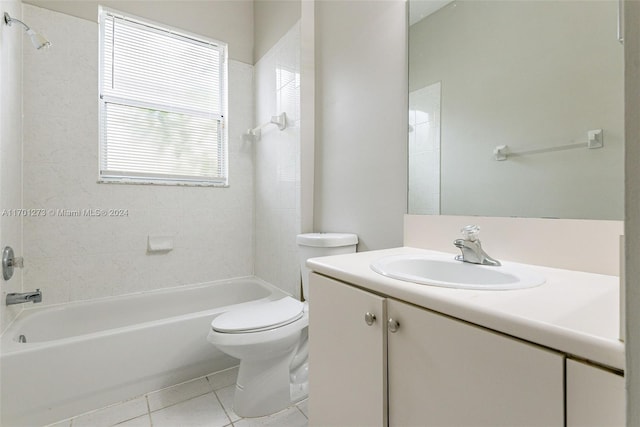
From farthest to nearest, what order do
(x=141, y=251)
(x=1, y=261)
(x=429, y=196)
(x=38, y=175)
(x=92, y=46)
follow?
(x=141, y=251) < (x=92, y=46) < (x=38, y=175) < (x=1, y=261) < (x=429, y=196)

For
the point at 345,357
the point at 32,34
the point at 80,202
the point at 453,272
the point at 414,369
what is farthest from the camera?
the point at 80,202

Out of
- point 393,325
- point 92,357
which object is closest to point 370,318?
point 393,325

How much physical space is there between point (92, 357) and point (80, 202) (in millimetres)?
1032

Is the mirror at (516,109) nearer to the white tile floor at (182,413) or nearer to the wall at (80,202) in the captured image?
the white tile floor at (182,413)

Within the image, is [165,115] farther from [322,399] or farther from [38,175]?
[322,399]

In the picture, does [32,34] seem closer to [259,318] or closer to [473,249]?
[259,318]

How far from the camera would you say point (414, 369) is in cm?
66

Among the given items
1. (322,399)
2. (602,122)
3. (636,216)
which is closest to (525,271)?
(602,122)

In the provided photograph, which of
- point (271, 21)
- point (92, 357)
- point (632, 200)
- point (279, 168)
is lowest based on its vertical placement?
point (92, 357)

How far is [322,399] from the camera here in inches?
36.9

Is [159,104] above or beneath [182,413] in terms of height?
above

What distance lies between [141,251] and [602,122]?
2.50 m

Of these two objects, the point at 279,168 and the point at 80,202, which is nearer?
the point at 80,202

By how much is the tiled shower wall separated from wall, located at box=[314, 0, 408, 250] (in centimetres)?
16
